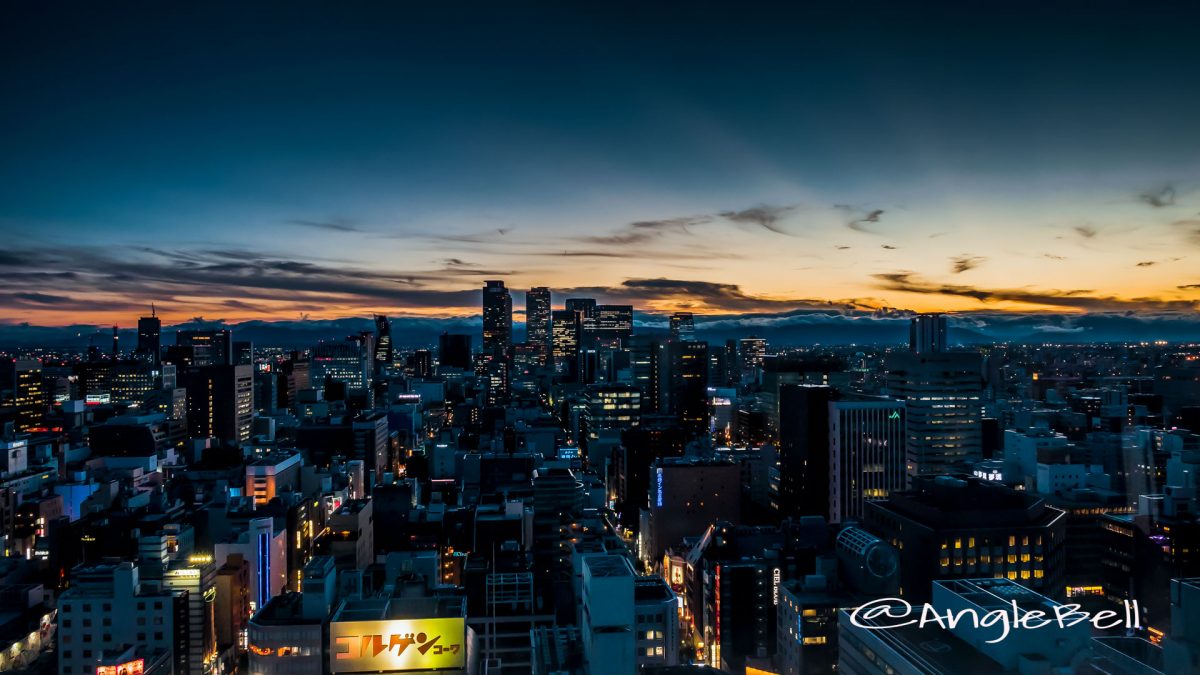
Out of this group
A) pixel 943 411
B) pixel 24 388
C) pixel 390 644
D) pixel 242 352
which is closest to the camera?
pixel 390 644

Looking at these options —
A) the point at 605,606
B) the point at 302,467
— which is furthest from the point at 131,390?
the point at 605,606

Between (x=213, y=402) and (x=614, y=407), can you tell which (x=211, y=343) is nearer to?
(x=213, y=402)

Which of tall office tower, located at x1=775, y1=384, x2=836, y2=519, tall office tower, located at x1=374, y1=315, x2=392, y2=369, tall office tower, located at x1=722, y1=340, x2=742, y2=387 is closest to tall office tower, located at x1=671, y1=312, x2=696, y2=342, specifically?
tall office tower, located at x1=722, y1=340, x2=742, y2=387

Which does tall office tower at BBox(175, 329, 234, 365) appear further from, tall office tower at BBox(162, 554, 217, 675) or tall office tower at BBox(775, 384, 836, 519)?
tall office tower at BBox(162, 554, 217, 675)

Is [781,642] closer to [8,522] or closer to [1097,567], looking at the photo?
[1097,567]

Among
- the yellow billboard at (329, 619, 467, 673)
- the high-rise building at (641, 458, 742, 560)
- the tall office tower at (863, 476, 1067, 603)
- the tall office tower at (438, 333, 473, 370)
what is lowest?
the high-rise building at (641, 458, 742, 560)

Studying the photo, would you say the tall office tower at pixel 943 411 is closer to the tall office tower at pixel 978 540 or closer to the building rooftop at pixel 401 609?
the tall office tower at pixel 978 540

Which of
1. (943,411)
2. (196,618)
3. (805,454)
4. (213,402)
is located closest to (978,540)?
(805,454)
